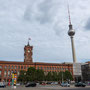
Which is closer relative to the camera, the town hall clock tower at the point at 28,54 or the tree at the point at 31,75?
the tree at the point at 31,75

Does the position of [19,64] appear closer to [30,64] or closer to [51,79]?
[30,64]

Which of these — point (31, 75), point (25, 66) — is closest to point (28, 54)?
point (25, 66)

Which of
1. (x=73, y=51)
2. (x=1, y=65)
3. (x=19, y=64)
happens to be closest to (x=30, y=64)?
(x=19, y=64)

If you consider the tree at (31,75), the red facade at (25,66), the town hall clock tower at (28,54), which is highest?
the town hall clock tower at (28,54)

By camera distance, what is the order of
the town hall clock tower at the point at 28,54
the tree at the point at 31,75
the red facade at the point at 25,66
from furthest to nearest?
1. the town hall clock tower at the point at 28,54
2. the red facade at the point at 25,66
3. the tree at the point at 31,75

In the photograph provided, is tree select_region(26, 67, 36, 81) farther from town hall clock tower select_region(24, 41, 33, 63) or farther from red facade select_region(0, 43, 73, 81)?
town hall clock tower select_region(24, 41, 33, 63)

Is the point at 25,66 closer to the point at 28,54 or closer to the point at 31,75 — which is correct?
the point at 28,54

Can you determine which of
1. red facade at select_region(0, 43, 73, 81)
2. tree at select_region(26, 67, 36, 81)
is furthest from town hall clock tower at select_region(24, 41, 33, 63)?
tree at select_region(26, 67, 36, 81)

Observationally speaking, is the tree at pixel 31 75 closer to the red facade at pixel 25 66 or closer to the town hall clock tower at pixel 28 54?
the red facade at pixel 25 66

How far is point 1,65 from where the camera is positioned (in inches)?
4373

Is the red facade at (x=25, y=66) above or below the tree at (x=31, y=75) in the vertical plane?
above

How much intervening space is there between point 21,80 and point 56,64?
39814mm

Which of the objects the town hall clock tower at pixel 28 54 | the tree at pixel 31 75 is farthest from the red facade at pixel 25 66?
the tree at pixel 31 75

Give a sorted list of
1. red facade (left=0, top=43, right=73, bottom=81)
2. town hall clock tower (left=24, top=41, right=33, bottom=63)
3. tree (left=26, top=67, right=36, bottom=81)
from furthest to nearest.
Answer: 1. town hall clock tower (left=24, top=41, right=33, bottom=63)
2. red facade (left=0, top=43, right=73, bottom=81)
3. tree (left=26, top=67, right=36, bottom=81)
